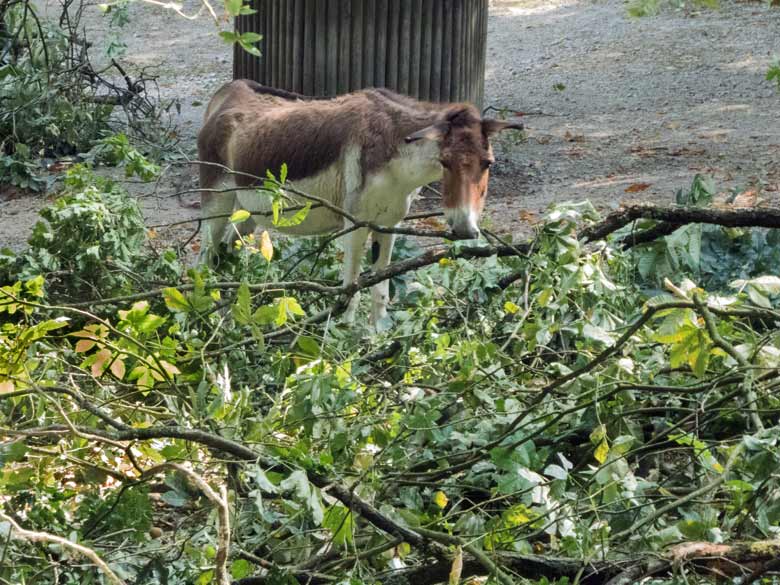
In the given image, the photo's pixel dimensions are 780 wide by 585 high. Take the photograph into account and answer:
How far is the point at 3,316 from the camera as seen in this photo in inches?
267

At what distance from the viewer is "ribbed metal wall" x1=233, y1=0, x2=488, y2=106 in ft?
34.5

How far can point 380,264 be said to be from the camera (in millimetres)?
7426

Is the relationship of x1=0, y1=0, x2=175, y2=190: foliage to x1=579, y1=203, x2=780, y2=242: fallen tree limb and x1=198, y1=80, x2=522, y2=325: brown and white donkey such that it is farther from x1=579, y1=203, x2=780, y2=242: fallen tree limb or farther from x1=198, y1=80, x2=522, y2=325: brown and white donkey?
x1=579, y1=203, x2=780, y2=242: fallen tree limb

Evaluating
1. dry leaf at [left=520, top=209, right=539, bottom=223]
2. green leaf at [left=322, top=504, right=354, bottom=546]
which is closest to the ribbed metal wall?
dry leaf at [left=520, top=209, right=539, bottom=223]

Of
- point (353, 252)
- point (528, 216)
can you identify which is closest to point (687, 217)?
point (353, 252)

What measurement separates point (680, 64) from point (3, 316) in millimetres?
11494

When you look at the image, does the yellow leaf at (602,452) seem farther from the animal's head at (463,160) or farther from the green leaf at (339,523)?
the animal's head at (463,160)

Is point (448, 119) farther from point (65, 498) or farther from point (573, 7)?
point (573, 7)

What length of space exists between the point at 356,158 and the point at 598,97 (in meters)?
7.99

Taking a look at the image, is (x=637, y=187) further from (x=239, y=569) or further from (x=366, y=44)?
(x=239, y=569)

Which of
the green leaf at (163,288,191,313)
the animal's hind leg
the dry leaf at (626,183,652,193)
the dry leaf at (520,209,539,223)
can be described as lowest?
the dry leaf at (520,209,539,223)

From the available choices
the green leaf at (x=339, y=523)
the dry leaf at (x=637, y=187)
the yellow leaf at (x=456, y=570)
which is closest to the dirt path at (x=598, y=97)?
the dry leaf at (x=637, y=187)

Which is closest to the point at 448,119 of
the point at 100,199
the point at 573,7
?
the point at 100,199

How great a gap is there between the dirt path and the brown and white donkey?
98cm
